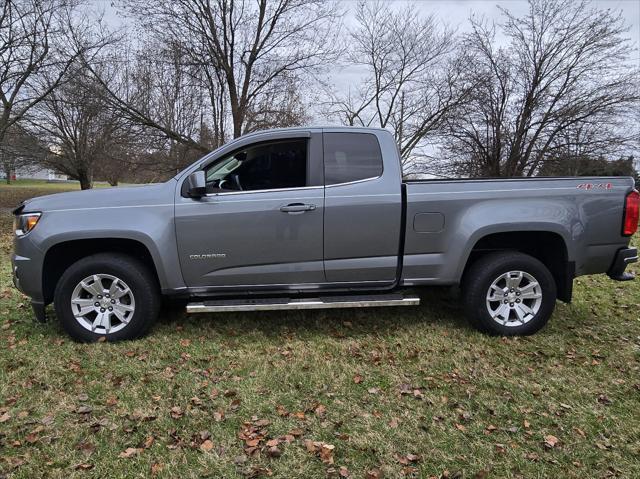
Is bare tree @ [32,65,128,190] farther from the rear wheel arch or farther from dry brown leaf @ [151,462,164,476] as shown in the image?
dry brown leaf @ [151,462,164,476]

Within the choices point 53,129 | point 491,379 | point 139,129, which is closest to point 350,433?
point 491,379

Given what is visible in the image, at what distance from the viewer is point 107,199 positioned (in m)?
4.09

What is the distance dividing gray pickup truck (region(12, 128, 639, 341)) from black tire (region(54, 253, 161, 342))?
0.04ft

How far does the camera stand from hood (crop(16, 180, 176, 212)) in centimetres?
406

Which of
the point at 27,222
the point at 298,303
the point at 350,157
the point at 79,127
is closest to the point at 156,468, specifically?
the point at 298,303

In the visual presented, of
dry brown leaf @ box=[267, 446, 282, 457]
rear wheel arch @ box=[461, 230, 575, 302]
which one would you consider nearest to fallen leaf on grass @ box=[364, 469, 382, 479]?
dry brown leaf @ box=[267, 446, 282, 457]

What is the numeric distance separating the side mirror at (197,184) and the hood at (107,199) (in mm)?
223

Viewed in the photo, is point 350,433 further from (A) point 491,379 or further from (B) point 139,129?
(B) point 139,129

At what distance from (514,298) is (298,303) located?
6.79 ft

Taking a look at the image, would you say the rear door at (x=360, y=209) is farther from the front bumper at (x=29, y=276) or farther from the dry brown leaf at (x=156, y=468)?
the front bumper at (x=29, y=276)

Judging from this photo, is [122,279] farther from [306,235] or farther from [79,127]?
[79,127]

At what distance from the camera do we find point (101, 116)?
579 inches

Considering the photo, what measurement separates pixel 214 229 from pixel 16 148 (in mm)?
17585

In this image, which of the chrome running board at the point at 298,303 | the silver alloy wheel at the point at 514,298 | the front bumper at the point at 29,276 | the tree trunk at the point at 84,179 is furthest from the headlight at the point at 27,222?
the tree trunk at the point at 84,179
